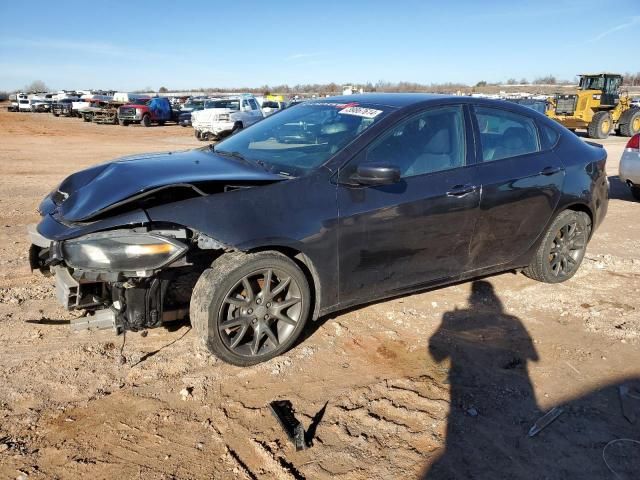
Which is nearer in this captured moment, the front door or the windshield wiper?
the front door

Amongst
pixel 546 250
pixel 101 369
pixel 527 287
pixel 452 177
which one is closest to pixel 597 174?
pixel 546 250

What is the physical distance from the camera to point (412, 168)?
12.5ft

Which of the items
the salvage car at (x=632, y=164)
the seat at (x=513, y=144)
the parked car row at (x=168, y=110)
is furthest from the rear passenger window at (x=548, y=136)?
the parked car row at (x=168, y=110)

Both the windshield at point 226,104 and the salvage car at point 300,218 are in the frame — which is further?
the windshield at point 226,104

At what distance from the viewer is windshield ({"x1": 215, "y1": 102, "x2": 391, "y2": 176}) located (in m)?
3.70

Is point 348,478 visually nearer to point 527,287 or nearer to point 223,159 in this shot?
point 223,159

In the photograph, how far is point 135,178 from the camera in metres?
3.34

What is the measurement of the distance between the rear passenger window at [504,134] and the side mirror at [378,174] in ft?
3.82

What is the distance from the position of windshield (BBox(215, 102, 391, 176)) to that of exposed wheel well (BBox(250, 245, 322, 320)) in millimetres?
543

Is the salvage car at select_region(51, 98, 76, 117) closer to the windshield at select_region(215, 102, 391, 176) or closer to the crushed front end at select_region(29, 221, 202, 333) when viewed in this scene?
the windshield at select_region(215, 102, 391, 176)

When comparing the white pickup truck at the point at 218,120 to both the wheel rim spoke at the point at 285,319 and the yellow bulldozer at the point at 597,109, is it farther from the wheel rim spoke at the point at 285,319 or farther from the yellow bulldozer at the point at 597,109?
the wheel rim spoke at the point at 285,319

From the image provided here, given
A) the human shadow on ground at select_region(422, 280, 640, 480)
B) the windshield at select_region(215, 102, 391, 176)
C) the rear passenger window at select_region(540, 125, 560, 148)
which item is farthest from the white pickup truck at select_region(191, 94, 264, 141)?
the human shadow on ground at select_region(422, 280, 640, 480)

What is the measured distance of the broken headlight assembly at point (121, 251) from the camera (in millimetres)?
2992

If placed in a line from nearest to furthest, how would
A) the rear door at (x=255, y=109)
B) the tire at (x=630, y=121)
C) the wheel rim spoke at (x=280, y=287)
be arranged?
the wheel rim spoke at (x=280, y=287) < the rear door at (x=255, y=109) < the tire at (x=630, y=121)
